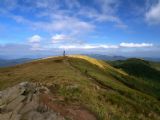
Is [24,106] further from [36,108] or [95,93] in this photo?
[95,93]

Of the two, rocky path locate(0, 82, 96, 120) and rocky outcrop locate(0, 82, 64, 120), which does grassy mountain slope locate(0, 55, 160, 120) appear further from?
rocky outcrop locate(0, 82, 64, 120)

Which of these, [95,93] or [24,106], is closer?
[24,106]

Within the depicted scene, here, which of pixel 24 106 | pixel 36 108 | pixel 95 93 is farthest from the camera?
pixel 95 93

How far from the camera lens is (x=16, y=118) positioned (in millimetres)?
20703

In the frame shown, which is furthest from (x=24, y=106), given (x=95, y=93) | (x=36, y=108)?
(x=95, y=93)

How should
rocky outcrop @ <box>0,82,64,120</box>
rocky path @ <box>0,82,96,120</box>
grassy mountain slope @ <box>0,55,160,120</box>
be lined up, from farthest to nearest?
grassy mountain slope @ <box>0,55,160,120</box>, rocky path @ <box>0,82,96,120</box>, rocky outcrop @ <box>0,82,64,120</box>

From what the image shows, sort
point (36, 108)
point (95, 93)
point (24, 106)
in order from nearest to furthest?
point (36, 108) → point (24, 106) → point (95, 93)

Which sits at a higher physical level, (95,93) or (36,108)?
(36,108)

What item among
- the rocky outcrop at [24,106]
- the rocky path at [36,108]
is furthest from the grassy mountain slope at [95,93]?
the rocky outcrop at [24,106]

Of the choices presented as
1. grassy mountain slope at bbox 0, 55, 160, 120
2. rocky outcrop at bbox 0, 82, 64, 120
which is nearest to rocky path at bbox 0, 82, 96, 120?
rocky outcrop at bbox 0, 82, 64, 120

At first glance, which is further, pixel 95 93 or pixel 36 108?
pixel 95 93

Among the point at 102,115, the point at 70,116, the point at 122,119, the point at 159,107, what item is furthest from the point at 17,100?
the point at 159,107

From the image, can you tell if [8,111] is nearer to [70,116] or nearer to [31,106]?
[31,106]

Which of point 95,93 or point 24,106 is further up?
point 24,106
